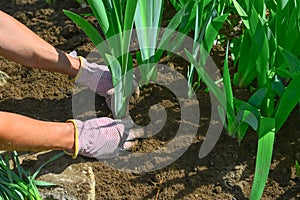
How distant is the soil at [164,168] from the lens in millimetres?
1754

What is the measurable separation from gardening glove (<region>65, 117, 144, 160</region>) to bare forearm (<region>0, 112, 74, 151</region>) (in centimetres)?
4

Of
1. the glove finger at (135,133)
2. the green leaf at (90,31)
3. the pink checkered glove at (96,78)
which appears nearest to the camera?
the green leaf at (90,31)

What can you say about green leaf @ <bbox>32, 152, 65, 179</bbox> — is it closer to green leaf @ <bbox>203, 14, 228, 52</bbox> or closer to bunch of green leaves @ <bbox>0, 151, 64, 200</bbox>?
bunch of green leaves @ <bbox>0, 151, 64, 200</bbox>

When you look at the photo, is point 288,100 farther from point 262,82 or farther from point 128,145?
point 128,145

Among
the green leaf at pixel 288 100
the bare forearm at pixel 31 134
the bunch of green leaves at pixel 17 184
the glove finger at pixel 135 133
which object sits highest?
the green leaf at pixel 288 100

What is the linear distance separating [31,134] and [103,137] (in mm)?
281

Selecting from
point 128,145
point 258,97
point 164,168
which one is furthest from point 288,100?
point 128,145

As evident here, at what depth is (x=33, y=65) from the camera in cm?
194

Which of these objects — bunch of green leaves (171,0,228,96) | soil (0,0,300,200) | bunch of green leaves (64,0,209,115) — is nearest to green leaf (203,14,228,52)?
bunch of green leaves (171,0,228,96)

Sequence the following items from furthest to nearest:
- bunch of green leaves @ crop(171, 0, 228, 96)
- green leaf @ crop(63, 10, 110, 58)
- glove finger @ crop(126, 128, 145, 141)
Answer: glove finger @ crop(126, 128, 145, 141), bunch of green leaves @ crop(171, 0, 228, 96), green leaf @ crop(63, 10, 110, 58)

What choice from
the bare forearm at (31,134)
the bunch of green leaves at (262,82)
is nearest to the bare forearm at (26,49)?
the bare forearm at (31,134)

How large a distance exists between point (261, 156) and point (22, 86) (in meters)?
1.00

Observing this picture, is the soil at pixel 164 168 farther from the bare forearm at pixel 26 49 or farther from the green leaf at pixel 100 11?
the green leaf at pixel 100 11

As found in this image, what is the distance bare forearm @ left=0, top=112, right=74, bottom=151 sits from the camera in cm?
160
